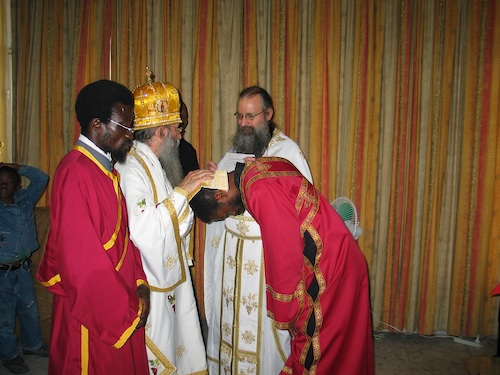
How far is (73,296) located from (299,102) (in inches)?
113

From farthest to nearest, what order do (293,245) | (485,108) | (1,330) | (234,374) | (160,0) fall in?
1. (160,0)
2. (485,108)
3. (1,330)
4. (234,374)
5. (293,245)

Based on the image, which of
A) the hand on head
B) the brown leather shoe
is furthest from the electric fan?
the brown leather shoe

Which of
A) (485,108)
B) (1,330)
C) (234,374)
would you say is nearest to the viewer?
(234,374)

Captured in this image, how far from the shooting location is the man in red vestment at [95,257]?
65.7 inches

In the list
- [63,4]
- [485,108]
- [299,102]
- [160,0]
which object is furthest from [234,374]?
[63,4]

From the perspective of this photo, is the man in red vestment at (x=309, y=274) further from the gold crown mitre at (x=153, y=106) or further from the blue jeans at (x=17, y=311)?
the blue jeans at (x=17, y=311)

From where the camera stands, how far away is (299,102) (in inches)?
157

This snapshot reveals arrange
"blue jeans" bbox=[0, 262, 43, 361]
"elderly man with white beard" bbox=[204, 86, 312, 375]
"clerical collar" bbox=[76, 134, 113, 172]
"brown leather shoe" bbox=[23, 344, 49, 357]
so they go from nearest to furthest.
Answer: "clerical collar" bbox=[76, 134, 113, 172], "elderly man with white beard" bbox=[204, 86, 312, 375], "blue jeans" bbox=[0, 262, 43, 361], "brown leather shoe" bbox=[23, 344, 49, 357]

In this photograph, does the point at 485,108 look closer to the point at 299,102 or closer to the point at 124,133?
the point at 299,102

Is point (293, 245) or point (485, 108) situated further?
point (485, 108)

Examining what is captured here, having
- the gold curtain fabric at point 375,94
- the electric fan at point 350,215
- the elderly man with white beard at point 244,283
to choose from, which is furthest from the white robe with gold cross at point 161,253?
the gold curtain fabric at point 375,94

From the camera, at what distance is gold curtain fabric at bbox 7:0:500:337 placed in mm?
3785

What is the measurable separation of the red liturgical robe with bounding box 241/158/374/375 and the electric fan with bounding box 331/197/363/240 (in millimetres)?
1085

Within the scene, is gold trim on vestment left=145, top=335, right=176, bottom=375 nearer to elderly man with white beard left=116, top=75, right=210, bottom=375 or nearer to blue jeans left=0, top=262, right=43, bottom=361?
elderly man with white beard left=116, top=75, right=210, bottom=375
